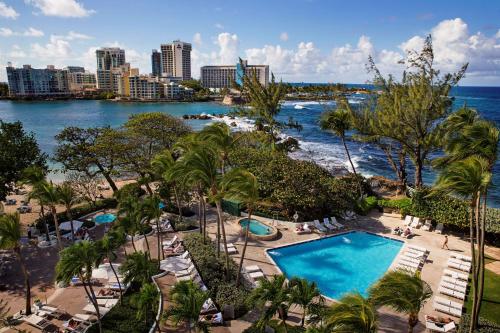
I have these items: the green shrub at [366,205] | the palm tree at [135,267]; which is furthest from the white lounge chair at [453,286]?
the palm tree at [135,267]

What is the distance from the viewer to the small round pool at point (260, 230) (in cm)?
2303

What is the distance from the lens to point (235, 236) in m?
23.5

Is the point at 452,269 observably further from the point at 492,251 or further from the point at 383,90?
the point at 383,90

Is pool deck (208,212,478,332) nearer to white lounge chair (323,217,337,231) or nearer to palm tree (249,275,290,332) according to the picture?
white lounge chair (323,217,337,231)

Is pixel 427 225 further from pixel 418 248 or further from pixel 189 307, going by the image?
pixel 189 307

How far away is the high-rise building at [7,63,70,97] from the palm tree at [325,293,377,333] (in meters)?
203

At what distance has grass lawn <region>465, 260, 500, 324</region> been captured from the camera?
15.3 metres

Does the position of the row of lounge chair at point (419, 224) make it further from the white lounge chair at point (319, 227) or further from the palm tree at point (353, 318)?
the palm tree at point (353, 318)

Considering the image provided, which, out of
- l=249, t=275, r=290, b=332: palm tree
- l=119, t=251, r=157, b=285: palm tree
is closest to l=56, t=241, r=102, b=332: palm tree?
l=119, t=251, r=157, b=285: palm tree

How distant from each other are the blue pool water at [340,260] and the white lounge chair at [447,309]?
3.26 meters

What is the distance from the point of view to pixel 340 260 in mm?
21125

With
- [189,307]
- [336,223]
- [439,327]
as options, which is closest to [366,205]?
[336,223]

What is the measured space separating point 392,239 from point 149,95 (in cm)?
16472

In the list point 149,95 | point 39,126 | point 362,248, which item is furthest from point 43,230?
point 149,95
